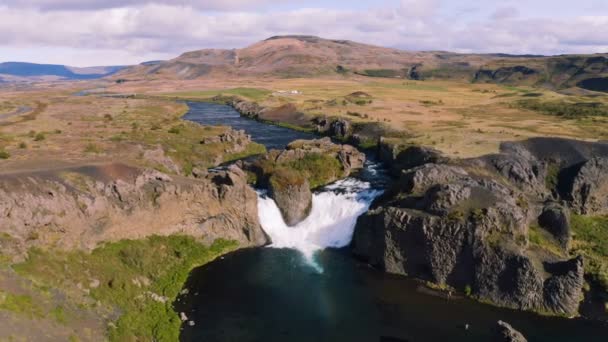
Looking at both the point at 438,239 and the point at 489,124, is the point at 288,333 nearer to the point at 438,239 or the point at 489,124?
the point at 438,239

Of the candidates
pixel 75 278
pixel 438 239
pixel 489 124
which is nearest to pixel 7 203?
pixel 75 278

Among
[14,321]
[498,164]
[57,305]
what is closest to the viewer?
[14,321]

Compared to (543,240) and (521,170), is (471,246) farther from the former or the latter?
(521,170)

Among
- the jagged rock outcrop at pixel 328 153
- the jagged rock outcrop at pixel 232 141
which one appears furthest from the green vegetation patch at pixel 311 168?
the jagged rock outcrop at pixel 232 141

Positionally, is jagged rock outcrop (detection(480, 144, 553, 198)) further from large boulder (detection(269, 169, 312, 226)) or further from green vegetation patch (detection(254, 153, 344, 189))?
large boulder (detection(269, 169, 312, 226))

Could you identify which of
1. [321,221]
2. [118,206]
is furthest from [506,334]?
[118,206]

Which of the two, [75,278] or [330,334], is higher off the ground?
[75,278]
